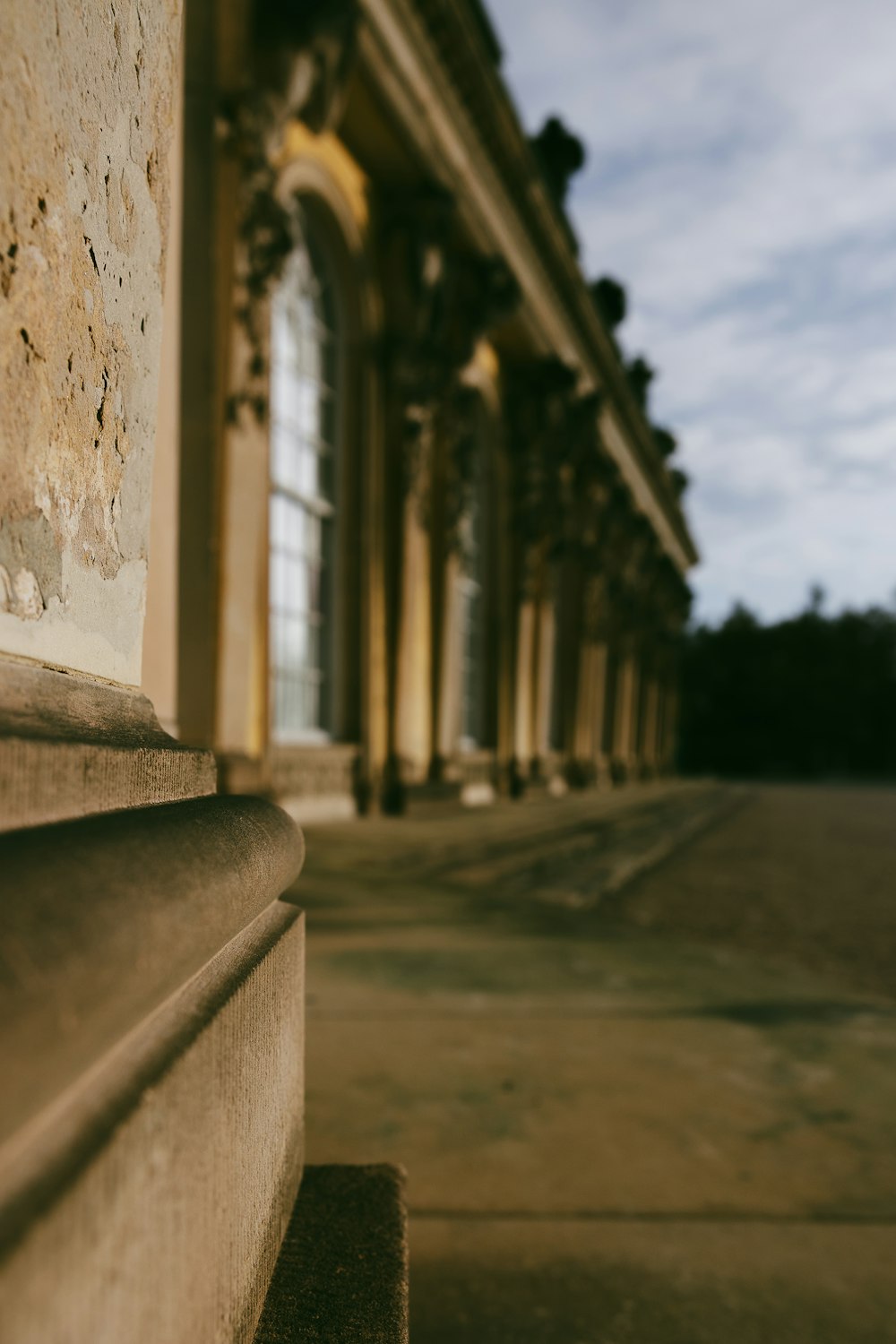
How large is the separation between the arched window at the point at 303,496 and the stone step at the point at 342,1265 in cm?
762

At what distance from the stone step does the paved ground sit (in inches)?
6.6

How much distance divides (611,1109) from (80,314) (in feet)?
6.46

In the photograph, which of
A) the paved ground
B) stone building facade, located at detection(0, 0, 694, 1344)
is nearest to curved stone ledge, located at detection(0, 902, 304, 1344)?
stone building facade, located at detection(0, 0, 694, 1344)

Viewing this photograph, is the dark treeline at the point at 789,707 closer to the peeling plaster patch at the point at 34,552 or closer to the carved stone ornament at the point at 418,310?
the carved stone ornament at the point at 418,310

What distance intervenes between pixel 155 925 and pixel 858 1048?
Result: 2.59 meters

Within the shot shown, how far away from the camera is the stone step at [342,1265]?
3.57 ft

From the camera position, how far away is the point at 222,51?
24.0 feet

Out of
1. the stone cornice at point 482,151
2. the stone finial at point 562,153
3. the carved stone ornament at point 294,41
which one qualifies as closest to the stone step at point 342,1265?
the carved stone ornament at point 294,41

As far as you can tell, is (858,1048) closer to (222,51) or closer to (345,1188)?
(345,1188)

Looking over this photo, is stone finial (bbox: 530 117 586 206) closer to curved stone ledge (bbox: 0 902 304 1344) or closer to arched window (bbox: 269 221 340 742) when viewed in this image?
arched window (bbox: 269 221 340 742)

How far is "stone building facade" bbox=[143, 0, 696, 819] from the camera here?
23.7ft

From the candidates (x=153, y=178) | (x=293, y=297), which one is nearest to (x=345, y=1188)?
(x=153, y=178)

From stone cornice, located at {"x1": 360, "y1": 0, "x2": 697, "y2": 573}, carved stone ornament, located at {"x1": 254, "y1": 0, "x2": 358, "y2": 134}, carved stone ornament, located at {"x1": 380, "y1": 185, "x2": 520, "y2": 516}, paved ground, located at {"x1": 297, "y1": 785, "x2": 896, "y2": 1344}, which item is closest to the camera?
paved ground, located at {"x1": 297, "y1": 785, "x2": 896, "y2": 1344}

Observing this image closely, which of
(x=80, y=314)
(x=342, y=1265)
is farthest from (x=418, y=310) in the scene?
(x=342, y=1265)
